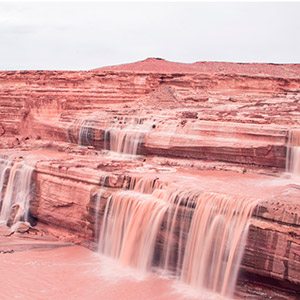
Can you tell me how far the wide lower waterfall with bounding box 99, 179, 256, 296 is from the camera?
8.47m

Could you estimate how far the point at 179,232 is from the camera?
930 cm

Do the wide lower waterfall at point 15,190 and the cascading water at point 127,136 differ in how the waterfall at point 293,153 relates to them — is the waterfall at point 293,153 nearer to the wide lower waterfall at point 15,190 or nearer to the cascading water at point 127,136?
the cascading water at point 127,136

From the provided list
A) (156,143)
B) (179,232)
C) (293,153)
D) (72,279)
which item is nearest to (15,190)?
(156,143)

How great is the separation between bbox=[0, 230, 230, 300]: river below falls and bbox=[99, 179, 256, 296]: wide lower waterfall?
0.32 metres

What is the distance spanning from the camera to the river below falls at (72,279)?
27.8 ft

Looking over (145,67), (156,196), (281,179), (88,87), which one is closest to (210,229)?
(156,196)

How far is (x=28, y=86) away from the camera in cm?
2128

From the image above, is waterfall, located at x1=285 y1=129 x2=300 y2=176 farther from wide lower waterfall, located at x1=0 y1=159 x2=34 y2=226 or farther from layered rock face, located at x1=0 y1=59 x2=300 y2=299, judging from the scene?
wide lower waterfall, located at x1=0 y1=159 x2=34 y2=226

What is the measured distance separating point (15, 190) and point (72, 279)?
5126 mm

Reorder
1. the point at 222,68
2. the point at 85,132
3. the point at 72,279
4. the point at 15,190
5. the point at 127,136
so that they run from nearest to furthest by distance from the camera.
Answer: the point at 72,279
the point at 15,190
the point at 127,136
the point at 85,132
the point at 222,68

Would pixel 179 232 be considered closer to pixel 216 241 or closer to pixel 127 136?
pixel 216 241

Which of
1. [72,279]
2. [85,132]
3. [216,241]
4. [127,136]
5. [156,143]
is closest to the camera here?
[216,241]

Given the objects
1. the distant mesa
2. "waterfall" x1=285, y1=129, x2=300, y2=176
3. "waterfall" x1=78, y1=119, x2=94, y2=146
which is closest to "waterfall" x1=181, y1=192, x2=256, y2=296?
"waterfall" x1=285, y1=129, x2=300, y2=176

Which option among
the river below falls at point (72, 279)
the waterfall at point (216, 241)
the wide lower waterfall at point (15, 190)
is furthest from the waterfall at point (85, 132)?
the waterfall at point (216, 241)
